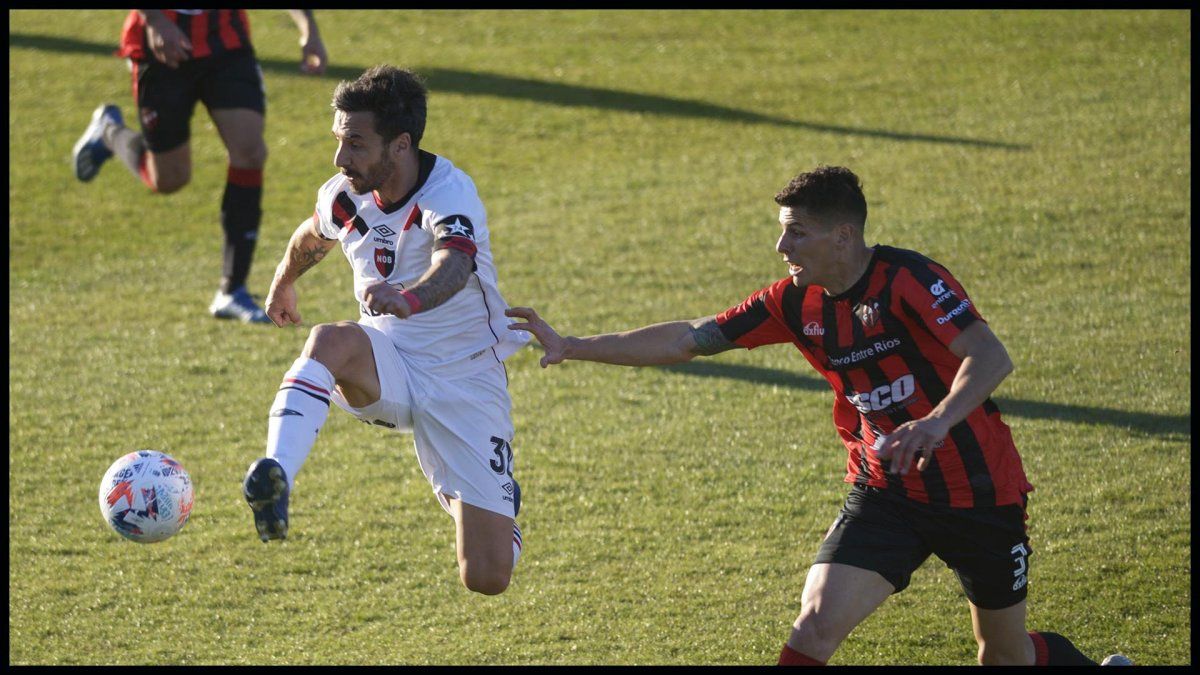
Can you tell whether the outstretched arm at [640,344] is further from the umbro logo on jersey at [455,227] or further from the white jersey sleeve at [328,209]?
the white jersey sleeve at [328,209]

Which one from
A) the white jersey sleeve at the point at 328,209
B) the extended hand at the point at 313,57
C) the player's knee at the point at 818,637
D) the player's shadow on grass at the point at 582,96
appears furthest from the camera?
the player's shadow on grass at the point at 582,96

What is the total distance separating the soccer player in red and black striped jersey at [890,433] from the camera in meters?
4.66

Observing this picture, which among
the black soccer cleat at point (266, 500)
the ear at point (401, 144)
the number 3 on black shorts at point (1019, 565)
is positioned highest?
the ear at point (401, 144)

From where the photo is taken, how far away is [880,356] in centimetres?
481

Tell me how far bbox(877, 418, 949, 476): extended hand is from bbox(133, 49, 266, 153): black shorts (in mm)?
6515

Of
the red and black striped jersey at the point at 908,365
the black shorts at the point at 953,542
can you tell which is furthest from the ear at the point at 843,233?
the black shorts at the point at 953,542

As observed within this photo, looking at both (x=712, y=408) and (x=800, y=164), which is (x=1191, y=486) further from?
(x=800, y=164)

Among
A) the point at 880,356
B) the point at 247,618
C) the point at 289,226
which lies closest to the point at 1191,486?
the point at 880,356

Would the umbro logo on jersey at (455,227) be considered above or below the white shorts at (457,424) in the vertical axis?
above

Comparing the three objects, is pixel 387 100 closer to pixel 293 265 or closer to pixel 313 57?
pixel 293 265

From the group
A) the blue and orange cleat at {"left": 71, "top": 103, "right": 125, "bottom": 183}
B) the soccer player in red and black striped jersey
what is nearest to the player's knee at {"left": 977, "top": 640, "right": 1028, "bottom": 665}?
the soccer player in red and black striped jersey

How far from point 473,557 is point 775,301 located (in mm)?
1609

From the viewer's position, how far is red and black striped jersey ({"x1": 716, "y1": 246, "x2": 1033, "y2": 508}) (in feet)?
15.5

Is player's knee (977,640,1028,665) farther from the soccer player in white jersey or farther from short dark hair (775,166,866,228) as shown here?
the soccer player in white jersey
